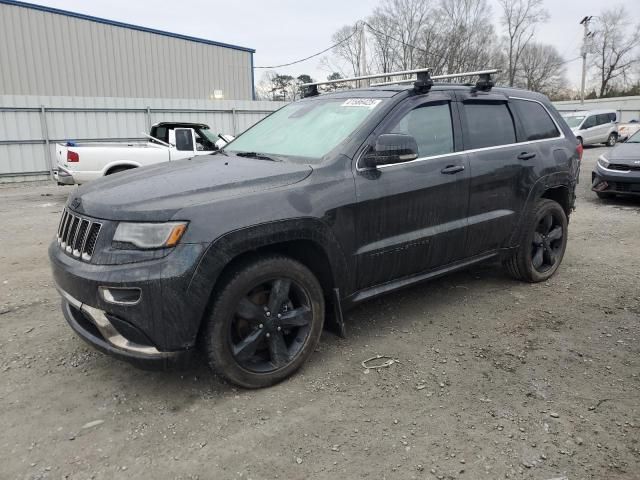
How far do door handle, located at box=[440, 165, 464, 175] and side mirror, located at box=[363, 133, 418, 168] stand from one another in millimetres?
500

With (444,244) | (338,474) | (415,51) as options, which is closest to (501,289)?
(444,244)

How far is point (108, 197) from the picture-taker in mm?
2861

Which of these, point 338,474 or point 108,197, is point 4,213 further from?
point 338,474

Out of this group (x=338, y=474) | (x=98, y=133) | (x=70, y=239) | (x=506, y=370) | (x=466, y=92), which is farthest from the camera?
(x=98, y=133)

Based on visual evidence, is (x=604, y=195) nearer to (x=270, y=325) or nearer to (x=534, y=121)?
(x=534, y=121)

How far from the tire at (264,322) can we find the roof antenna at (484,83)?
2353 millimetres

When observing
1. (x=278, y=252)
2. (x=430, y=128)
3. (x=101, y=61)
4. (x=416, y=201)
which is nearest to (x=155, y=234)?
(x=278, y=252)

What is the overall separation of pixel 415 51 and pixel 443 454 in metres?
37.3

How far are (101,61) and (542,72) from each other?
168ft

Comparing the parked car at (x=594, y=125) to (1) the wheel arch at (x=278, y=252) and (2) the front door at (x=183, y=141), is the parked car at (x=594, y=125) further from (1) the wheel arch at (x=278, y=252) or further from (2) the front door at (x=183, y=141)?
(1) the wheel arch at (x=278, y=252)

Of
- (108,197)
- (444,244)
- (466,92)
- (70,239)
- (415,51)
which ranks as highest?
(415,51)

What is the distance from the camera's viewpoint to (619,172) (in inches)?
360

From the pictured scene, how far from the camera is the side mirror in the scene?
10.7 ft

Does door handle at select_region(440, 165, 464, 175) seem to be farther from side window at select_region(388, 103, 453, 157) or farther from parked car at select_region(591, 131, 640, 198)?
parked car at select_region(591, 131, 640, 198)
